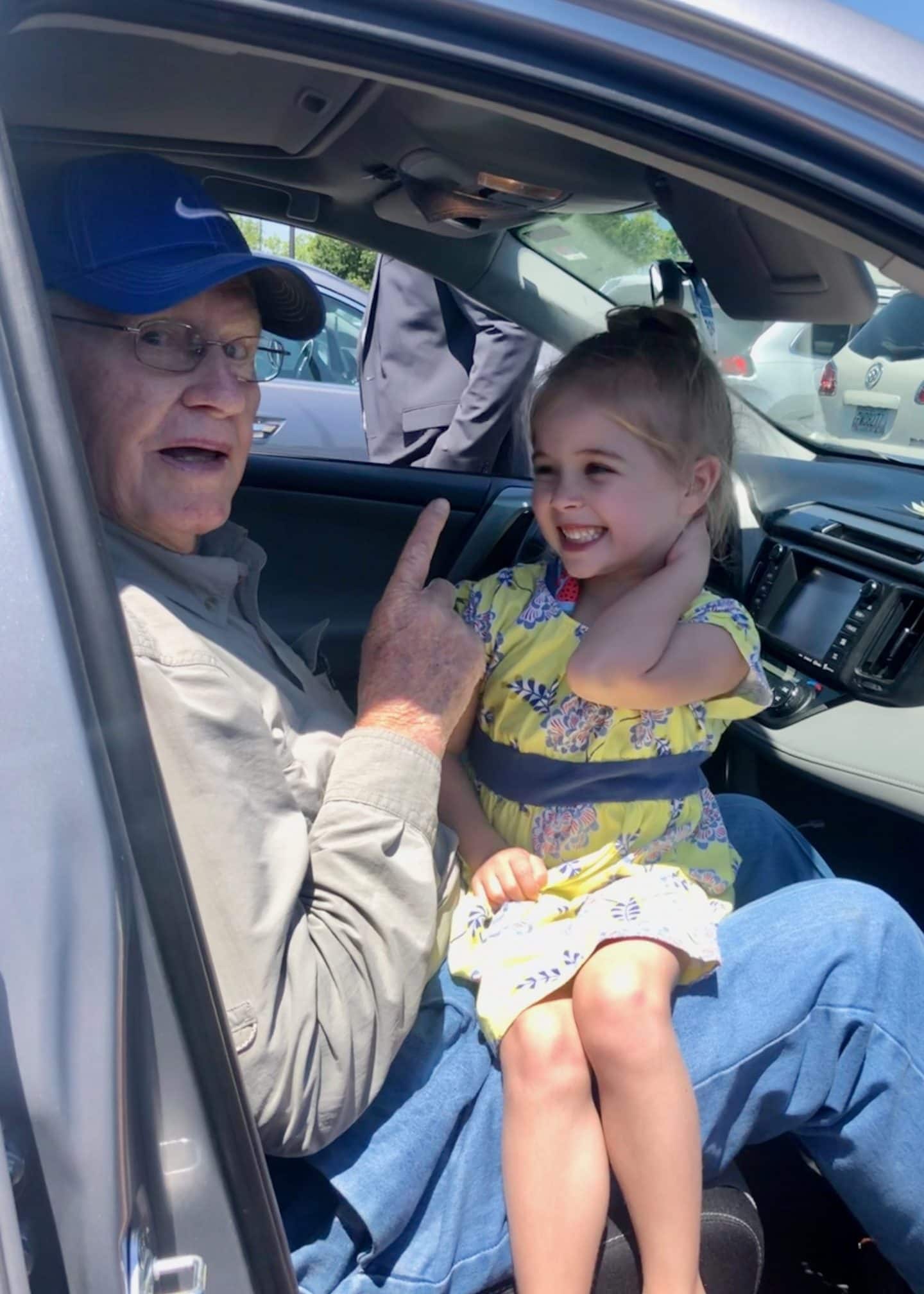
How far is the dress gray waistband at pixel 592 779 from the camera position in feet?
5.54

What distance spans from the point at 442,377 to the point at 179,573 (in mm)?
2239

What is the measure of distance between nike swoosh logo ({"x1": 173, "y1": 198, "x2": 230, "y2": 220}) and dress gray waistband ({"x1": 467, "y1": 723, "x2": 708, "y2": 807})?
0.84 meters

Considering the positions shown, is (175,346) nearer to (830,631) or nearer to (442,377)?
(830,631)

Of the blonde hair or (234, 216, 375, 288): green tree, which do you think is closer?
the blonde hair

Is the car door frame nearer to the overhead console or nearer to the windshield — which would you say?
the windshield

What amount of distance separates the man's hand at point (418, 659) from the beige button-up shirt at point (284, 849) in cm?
6

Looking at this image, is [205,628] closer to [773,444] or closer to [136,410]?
[136,410]

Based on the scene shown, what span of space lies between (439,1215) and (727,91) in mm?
1173

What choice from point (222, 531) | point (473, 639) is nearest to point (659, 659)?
point (473, 639)

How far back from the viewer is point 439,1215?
134cm

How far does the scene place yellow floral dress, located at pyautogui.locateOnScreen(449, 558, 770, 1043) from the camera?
151 centimetres

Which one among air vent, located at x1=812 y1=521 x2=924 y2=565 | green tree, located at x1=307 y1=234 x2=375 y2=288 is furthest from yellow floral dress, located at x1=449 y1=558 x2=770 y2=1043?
green tree, located at x1=307 y1=234 x2=375 y2=288

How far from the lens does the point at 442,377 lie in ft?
11.6

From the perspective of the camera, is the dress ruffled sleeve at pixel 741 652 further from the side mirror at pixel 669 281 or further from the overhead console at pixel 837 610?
the side mirror at pixel 669 281
